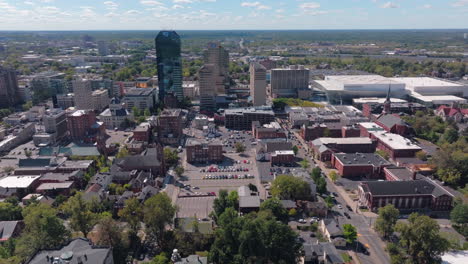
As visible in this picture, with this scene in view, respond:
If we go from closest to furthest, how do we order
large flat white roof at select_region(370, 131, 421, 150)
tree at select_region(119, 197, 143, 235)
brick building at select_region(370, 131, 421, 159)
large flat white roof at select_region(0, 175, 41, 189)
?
tree at select_region(119, 197, 143, 235) → large flat white roof at select_region(0, 175, 41, 189) → brick building at select_region(370, 131, 421, 159) → large flat white roof at select_region(370, 131, 421, 150)

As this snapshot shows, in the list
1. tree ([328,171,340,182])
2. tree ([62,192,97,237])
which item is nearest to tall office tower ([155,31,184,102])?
tree ([328,171,340,182])

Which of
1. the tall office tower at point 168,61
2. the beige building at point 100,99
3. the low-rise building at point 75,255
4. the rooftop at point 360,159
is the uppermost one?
the tall office tower at point 168,61

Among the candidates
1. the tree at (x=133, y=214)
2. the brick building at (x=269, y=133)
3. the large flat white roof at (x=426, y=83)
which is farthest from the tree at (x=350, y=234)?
the large flat white roof at (x=426, y=83)

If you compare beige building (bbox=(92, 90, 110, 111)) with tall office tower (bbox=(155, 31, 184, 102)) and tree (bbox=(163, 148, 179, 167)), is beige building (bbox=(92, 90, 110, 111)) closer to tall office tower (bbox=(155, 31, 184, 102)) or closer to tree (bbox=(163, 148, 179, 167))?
tall office tower (bbox=(155, 31, 184, 102))

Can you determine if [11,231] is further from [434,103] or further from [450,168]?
[434,103]

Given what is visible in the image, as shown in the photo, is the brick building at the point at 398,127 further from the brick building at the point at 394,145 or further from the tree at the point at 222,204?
the tree at the point at 222,204

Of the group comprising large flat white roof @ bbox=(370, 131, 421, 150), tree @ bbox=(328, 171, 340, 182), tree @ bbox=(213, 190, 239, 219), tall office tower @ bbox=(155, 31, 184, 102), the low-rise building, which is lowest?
tree @ bbox=(328, 171, 340, 182)
